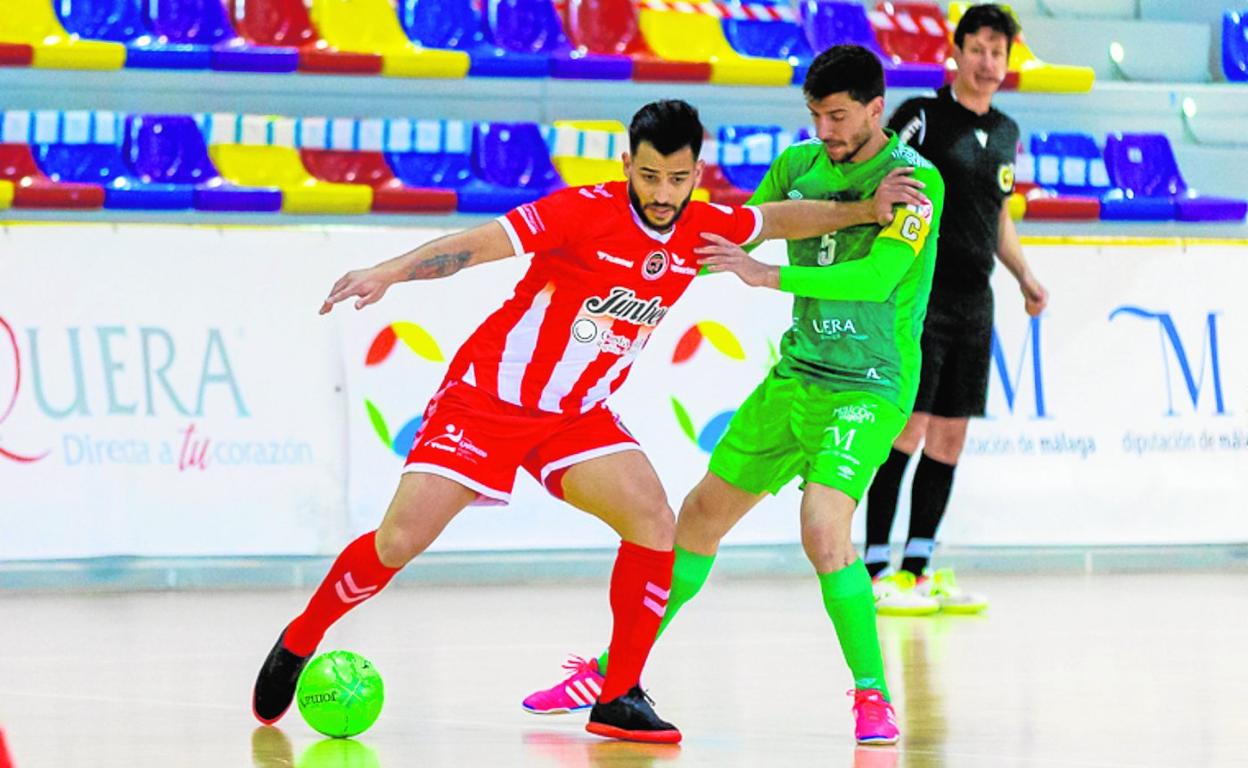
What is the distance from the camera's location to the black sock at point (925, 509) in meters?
8.45

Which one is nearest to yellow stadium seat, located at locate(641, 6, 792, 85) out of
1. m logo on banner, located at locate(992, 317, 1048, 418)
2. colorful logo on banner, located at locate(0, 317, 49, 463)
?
m logo on banner, located at locate(992, 317, 1048, 418)

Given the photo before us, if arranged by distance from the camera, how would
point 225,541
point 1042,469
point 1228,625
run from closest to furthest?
point 1228,625 → point 225,541 → point 1042,469

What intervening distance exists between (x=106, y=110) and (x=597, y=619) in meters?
4.15

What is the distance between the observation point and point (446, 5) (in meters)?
11.0

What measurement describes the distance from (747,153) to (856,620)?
6015 mm

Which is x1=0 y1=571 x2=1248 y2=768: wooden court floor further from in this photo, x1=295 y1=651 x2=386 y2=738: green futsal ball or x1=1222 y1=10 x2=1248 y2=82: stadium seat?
x1=1222 y1=10 x2=1248 y2=82: stadium seat

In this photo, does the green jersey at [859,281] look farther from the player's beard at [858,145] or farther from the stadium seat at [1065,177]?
the stadium seat at [1065,177]

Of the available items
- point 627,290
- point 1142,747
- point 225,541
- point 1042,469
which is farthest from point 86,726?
point 1042,469

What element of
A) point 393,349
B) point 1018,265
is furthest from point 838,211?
point 393,349

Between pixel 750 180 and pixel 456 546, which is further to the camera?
pixel 750 180

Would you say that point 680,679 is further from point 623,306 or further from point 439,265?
point 439,265

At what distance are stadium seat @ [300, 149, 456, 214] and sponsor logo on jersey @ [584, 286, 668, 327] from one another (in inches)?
200

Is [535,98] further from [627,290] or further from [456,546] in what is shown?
[627,290]

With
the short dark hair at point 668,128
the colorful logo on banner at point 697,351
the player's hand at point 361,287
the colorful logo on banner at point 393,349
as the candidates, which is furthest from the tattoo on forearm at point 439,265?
the colorful logo on banner at point 697,351
